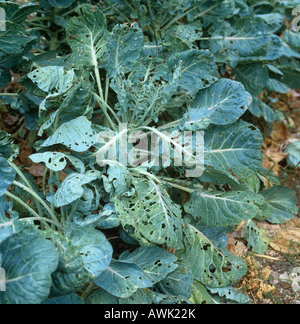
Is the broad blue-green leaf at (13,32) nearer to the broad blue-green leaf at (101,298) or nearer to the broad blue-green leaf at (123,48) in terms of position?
the broad blue-green leaf at (123,48)

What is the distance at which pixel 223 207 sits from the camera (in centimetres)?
197

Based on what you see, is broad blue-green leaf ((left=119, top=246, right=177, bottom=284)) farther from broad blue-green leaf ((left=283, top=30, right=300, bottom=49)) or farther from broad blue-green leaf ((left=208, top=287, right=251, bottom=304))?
broad blue-green leaf ((left=283, top=30, right=300, bottom=49))

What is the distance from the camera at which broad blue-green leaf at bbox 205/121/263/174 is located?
203 centimetres

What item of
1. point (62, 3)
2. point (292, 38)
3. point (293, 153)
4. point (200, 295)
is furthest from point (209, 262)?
point (292, 38)

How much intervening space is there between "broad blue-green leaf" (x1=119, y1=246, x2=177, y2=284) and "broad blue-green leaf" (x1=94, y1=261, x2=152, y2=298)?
4cm

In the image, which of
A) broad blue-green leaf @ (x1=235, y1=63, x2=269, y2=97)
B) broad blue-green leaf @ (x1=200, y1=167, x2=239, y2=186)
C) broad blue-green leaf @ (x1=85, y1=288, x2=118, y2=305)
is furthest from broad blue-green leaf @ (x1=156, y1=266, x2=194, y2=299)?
broad blue-green leaf @ (x1=235, y1=63, x2=269, y2=97)

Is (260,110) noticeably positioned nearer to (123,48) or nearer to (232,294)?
(123,48)

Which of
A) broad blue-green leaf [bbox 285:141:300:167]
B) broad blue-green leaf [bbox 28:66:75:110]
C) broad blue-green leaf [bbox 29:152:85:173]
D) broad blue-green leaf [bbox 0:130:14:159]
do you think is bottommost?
broad blue-green leaf [bbox 285:141:300:167]

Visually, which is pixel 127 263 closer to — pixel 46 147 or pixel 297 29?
pixel 46 147

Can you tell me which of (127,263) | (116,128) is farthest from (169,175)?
(127,263)

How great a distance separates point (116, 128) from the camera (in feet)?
6.55

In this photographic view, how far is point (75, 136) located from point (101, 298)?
0.70m
